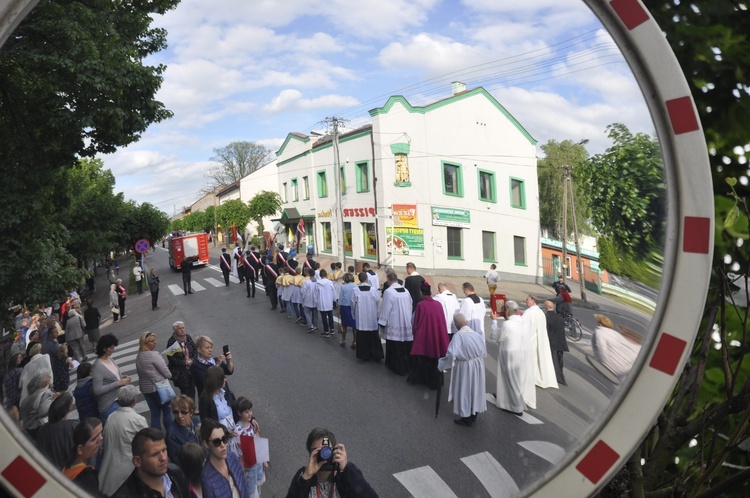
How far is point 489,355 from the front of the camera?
152cm

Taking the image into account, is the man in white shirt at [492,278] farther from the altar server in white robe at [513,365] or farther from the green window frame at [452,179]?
the green window frame at [452,179]

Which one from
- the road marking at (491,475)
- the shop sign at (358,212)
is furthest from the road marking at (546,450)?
the shop sign at (358,212)

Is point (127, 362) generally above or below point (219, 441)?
above

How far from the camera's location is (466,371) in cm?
150

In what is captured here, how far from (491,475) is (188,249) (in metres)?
1.18

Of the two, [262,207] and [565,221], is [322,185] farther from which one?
[565,221]

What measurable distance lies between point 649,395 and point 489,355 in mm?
442

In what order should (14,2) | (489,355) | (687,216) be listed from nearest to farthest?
(14,2) < (687,216) < (489,355)

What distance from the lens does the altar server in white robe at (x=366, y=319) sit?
1.53m

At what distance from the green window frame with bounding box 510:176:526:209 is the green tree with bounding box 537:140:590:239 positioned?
53 millimetres

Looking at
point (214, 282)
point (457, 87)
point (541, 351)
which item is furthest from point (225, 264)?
point (541, 351)

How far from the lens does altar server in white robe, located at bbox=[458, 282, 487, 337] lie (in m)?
1.54

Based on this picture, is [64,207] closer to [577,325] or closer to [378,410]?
[378,410]

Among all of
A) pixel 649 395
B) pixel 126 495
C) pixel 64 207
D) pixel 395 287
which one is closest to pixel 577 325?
pixel 649 395
